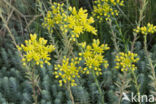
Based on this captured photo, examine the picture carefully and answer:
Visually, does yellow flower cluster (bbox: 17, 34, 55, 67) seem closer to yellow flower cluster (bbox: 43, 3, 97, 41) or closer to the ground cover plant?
the ground cover plant

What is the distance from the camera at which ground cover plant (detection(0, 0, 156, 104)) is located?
1269mm

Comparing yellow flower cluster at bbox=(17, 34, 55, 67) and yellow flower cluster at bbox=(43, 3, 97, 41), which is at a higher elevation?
yellow flower cluster at bbox=(43, 3, 97, 41)

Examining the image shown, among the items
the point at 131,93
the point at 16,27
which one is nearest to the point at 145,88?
the point at 131,93

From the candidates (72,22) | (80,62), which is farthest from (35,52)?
(80,62)

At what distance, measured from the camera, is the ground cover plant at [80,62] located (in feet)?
4.16

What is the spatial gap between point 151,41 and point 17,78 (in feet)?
4.77

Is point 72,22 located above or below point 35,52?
above

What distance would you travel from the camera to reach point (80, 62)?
2.02 m

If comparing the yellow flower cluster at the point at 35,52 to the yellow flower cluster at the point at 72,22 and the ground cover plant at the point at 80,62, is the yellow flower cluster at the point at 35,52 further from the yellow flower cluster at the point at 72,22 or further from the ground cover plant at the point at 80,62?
the yellow flower cluster at the point at 72,22

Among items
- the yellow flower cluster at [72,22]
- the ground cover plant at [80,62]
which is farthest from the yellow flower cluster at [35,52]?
the yellow flower cluster at [72,22]

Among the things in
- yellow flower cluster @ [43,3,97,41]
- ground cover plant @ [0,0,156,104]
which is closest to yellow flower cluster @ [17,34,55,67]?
ground cover plant @ [0,0,156,104]

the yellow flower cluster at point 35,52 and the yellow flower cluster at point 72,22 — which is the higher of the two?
the yellow flower cluster at point 72,22

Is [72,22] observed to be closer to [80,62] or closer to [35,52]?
[35,52]

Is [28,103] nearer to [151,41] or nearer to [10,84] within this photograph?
[10,84]
